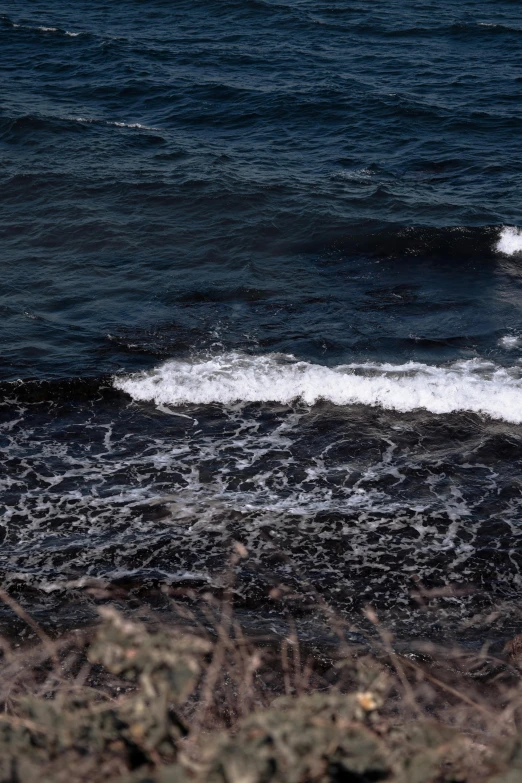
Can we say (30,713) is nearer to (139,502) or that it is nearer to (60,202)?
(139,502)

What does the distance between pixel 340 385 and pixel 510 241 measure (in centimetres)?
575

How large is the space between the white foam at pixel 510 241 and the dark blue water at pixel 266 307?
5 centimetres

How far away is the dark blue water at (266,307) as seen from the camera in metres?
8.14

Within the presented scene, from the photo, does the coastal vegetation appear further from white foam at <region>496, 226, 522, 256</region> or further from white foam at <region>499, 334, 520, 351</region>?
white foam at <region>496, 226, 522, 256</region>

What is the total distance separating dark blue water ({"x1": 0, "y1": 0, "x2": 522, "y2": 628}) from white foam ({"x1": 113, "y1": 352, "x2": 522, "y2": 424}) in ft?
0.12

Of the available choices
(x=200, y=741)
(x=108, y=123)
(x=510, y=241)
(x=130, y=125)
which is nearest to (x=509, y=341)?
(x=510, y=241)

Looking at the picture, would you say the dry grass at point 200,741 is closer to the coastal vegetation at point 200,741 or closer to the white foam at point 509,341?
the coastal vegetation at point 200,741

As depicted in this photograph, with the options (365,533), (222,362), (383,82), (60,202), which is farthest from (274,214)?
(365,533)

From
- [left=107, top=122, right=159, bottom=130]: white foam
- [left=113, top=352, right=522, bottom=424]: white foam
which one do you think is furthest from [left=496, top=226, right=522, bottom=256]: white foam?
[left=107, top=122, right=159, bottom=130]: white foam

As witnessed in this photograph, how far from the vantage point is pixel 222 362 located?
11453 mm

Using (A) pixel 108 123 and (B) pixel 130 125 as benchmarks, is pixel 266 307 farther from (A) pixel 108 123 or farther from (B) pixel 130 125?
(A) pixel 108 123

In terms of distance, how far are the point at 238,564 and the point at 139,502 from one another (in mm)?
1480

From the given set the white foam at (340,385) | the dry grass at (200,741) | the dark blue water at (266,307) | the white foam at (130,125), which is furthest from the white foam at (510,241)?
the dry grass at (200,741)

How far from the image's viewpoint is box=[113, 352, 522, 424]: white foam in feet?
34.4
